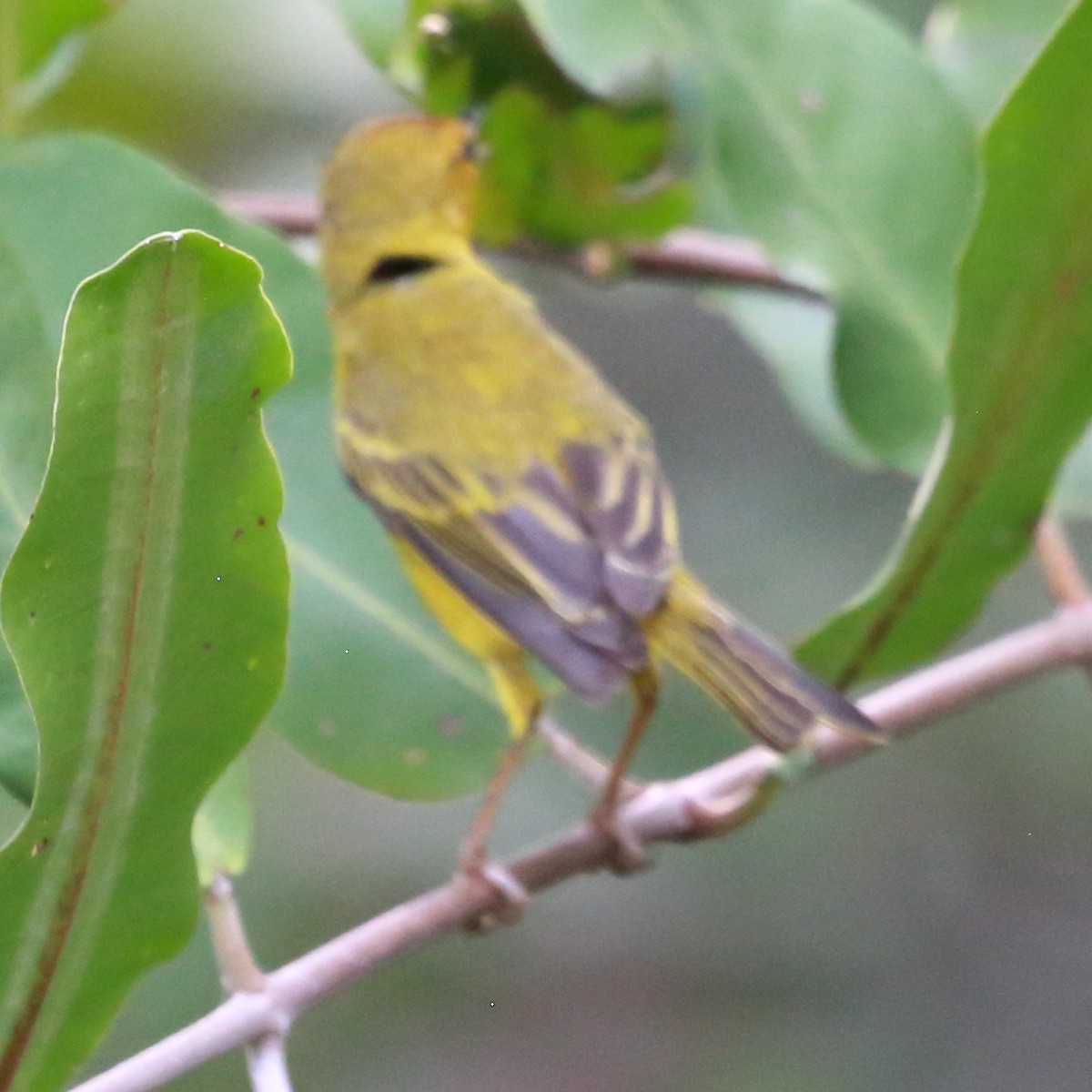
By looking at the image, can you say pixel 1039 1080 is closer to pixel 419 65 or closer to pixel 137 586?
pixel 419 65

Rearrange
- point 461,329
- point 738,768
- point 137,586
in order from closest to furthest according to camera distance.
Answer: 1. point 137,586
2. point 738,768
3. point 461,329

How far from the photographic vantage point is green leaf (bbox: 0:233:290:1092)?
1.02 metres

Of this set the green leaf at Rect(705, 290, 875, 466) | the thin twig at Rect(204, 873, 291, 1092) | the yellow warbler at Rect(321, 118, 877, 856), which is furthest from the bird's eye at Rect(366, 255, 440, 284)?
the thin twig at Rect(204, 873, 291, 1092)

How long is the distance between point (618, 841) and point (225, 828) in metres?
0.35

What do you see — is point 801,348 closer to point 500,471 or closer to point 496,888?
point 500,471

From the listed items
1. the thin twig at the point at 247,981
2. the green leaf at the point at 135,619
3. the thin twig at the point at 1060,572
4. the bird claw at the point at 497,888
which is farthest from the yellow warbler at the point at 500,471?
the green leaf at the point at 135,619

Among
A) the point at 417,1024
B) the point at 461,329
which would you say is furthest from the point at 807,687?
the point at 417,1024

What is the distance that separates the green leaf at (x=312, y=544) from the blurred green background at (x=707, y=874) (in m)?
1.04

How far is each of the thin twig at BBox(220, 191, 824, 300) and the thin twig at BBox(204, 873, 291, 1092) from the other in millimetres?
1067

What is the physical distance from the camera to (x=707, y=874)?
3174 mm

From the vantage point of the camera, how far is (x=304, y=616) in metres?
1.82

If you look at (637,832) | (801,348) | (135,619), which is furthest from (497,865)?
(801,348)

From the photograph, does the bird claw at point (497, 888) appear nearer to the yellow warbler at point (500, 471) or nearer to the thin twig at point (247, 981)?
the yellow warbler at point (500, 471)

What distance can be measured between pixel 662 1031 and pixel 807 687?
171 centimetres
